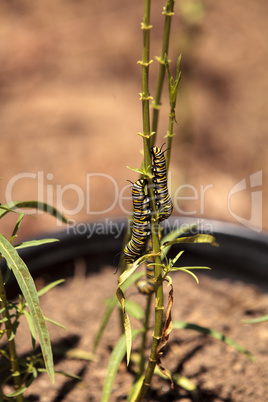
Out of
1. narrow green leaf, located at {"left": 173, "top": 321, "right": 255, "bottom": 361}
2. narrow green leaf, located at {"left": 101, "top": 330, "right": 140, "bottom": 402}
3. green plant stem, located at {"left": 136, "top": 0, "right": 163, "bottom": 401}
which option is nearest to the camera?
green plant stem, located at {"left": 136, "top": 0, "right": 163, "bottom": 401}

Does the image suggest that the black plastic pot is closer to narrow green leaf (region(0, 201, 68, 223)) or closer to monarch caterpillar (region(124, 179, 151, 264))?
narrow green leaf (region(0, 201, 68, 223))

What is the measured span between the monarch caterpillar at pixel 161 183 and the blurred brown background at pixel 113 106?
1.35m

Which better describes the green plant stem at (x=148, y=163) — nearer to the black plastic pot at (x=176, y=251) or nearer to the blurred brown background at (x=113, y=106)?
the black plastic pot at (x=176, y=251)

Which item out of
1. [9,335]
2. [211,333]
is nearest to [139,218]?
[9,335]

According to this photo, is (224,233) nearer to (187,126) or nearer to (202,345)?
(202,345)

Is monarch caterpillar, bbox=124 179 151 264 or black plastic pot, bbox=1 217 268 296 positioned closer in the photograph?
monarch caterpillar, bbox=124 179 151 264

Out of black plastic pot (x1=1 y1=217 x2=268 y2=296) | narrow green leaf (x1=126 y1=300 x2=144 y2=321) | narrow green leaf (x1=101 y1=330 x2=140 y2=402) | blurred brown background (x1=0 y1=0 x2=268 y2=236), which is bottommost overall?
narrow green leaf (x1=101 y1=330 x2=140 y2=402)

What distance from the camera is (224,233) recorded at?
1924 mm

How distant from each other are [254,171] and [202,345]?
167 centimetres

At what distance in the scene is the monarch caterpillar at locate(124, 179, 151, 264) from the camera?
90 cm

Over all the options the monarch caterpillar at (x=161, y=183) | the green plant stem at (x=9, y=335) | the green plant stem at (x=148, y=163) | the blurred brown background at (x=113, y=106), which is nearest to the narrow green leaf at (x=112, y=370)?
the green plant stem at (x=148, y=163)

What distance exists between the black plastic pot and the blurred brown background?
20.9 inches

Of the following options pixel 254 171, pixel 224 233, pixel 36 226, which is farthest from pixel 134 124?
pixel 224 233

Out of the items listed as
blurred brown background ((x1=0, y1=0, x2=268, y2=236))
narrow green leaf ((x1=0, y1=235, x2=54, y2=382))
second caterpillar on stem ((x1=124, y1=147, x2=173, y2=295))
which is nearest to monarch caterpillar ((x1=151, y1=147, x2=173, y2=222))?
second caterpillar on stem ((x1=124, y1=147, x2=173, y2=295))
